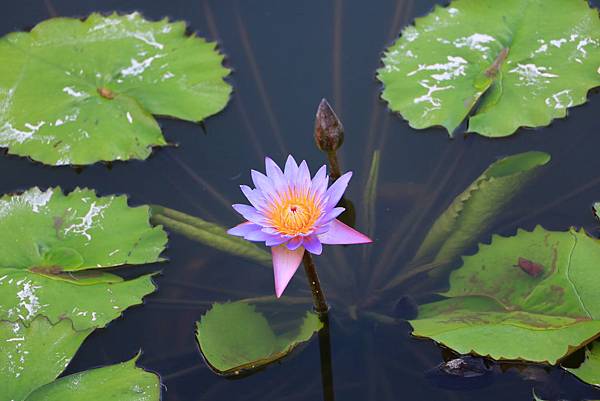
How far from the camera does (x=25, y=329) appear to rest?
9.40 feet

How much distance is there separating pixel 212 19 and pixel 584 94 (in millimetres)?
2132

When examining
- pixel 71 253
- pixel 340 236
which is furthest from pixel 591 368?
pixel 71 253

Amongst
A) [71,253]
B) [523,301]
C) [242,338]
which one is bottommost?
[242,338]

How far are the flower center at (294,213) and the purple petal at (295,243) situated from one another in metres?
0.02

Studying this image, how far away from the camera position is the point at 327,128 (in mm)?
3143

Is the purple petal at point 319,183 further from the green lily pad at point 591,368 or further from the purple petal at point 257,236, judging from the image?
the green lily pad at point 591,368

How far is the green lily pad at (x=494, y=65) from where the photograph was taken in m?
3.47

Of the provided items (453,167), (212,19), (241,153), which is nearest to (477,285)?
(453,167)

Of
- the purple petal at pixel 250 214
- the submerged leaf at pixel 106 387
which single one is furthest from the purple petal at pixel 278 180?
the submerged leaf at pixel 106 387

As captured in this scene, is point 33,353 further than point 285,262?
Yes

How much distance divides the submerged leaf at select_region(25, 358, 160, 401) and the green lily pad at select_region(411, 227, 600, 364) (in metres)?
0.99

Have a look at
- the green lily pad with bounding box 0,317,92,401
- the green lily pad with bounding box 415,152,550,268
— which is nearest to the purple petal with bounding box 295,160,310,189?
the green lily pad with bounding box 415,152,550,268

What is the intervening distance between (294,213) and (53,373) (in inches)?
42.9

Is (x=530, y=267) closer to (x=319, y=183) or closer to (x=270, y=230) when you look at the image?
(x=319, y=183)
